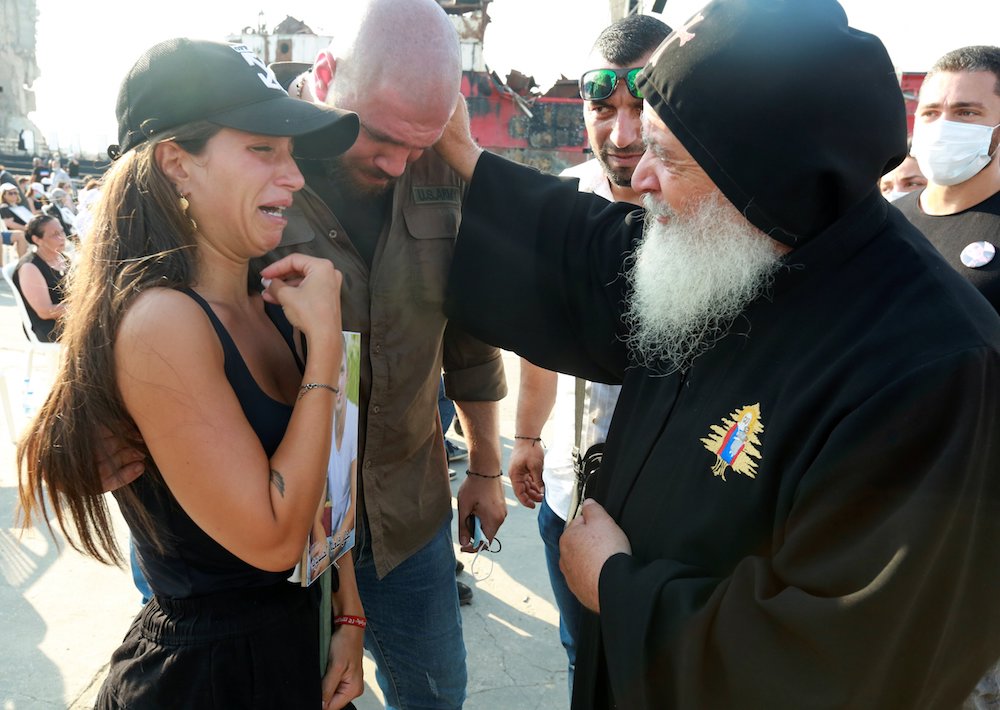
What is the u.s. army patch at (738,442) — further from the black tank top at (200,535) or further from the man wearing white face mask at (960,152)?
the man wearing white face mask at (960,152)

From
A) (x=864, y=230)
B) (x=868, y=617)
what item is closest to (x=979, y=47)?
(x=864, y=230)

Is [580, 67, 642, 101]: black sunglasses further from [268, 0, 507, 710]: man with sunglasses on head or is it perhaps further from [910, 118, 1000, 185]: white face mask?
[910, 118, 1000, 185]: white face mask

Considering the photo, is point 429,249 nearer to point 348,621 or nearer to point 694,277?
point 694,277

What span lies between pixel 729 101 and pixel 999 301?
1839 mm

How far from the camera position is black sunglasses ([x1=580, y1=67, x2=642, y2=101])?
2.33 meters

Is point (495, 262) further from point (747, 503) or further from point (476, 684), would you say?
point (476, 684)

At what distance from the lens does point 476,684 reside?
3.06 m

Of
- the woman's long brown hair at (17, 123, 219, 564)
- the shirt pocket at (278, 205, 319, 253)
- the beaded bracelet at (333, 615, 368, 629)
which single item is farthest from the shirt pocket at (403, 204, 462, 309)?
the beaded bracelet at (333, 615, 368, 629)

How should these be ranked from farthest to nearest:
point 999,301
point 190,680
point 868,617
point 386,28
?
point 999,301 < point 386,28 < point 190,680 < point 868,617

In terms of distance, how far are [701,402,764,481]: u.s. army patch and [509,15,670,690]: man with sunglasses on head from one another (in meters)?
0.87

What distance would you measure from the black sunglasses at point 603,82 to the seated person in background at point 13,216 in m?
12.8

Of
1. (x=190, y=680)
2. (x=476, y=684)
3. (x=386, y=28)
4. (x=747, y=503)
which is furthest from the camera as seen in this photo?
(x=476, y=684)

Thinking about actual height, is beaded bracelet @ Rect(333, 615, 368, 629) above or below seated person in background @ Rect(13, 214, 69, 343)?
above

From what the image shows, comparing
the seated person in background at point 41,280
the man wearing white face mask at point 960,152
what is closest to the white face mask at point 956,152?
the man wearing white face mask at point 960,152
